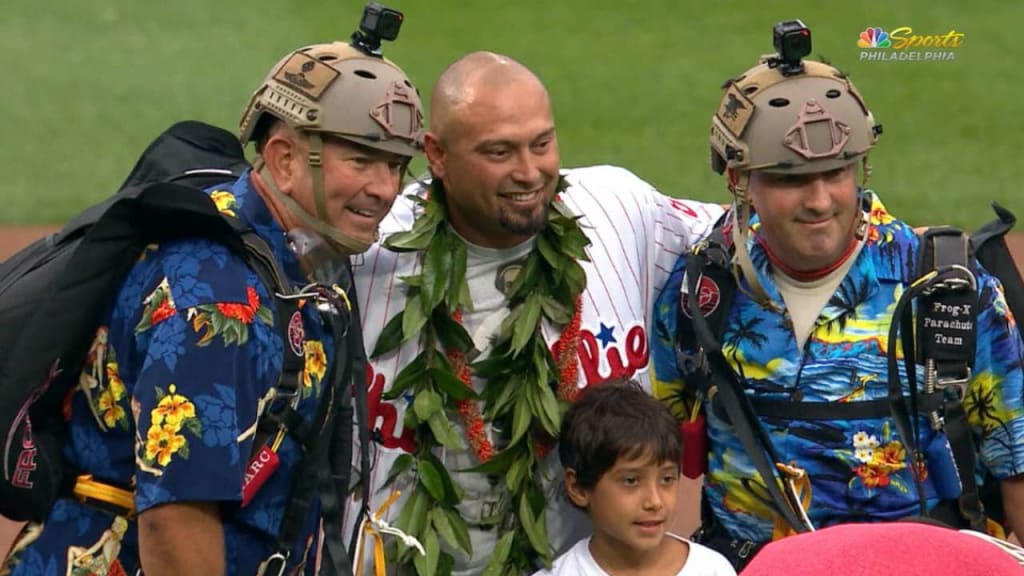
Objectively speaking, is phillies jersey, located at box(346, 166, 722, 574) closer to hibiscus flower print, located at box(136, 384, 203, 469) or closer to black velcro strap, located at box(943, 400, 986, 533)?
black velcro strap, located at box(943, 400, 986, 533)

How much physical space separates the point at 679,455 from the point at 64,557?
67.8 inches

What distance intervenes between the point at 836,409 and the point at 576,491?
76 cm

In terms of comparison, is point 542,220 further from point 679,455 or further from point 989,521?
point 989,521

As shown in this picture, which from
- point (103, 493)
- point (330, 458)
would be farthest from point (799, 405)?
point (103, 493)

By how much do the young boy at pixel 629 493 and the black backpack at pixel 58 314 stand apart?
1203 mm

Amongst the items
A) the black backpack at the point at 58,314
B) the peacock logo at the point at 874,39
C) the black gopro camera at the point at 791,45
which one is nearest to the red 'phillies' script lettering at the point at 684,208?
the black gopro camera at the point at 791,45

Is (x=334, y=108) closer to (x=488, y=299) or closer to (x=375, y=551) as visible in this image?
(x=488, y=299)

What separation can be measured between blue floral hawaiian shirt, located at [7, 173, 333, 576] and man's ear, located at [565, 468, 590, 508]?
3.16 ft

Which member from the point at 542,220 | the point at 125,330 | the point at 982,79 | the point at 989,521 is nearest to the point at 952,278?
the point at 989,521

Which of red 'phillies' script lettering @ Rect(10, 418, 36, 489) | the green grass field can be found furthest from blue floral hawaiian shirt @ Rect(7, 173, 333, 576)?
the green grass field

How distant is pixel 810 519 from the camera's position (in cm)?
491

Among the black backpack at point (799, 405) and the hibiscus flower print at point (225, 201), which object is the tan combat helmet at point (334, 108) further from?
the black backpack at point (799, 405)

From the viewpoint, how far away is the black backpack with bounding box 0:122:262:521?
4035mm

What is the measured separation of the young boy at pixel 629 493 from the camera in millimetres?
4941
